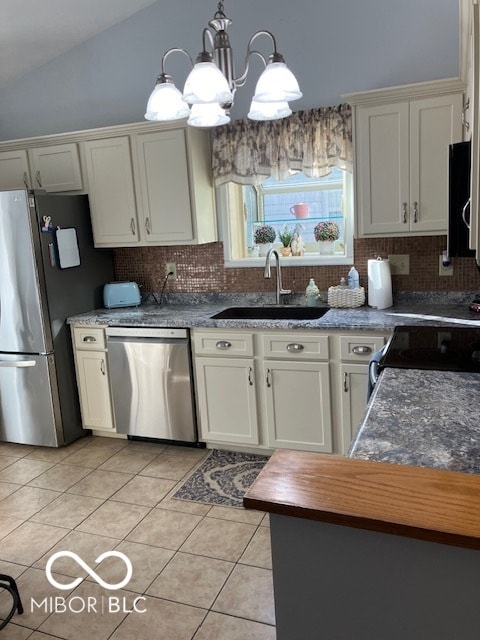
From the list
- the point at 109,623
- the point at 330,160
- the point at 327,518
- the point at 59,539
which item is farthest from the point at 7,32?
the point at 327,518

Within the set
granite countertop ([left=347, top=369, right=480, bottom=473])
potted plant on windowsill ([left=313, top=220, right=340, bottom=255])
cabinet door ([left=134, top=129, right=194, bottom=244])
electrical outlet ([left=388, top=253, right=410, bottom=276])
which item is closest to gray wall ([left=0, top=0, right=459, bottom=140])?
cabinet door ([left=134, top=129, right=194, bottom=244])

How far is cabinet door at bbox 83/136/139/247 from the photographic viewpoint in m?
3.56

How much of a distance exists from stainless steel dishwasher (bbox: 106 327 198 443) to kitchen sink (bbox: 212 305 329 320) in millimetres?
362

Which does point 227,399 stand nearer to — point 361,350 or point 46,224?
point 361,350

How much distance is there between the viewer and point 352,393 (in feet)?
9.62

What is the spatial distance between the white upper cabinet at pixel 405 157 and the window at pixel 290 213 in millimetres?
417

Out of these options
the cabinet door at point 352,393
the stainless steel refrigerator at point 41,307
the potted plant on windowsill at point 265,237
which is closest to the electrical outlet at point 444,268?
the cabinet door at point 352,393

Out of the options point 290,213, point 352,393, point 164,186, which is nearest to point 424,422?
point 352,393

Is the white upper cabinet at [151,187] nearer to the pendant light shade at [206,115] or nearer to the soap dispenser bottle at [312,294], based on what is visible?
the soap dispenser bottle at [312,294]

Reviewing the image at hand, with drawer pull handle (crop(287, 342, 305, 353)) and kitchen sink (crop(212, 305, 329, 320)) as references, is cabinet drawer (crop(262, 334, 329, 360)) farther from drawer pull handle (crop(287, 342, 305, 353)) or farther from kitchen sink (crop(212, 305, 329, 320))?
kitchen sink (crop(212, 305, 329, 320))

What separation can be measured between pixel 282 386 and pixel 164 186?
1546 mm

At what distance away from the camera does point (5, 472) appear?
3.35m

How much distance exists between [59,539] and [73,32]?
3.30m

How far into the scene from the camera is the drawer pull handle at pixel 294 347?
9.84 ft
